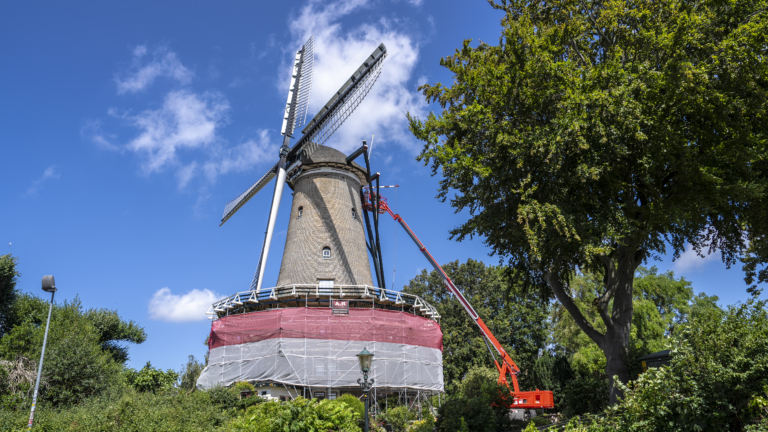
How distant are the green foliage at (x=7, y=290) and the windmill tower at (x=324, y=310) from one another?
13.9 meters

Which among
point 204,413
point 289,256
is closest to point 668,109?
point 204,413

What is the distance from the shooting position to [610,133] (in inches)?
464

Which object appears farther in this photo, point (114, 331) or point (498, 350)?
point (114, 331)

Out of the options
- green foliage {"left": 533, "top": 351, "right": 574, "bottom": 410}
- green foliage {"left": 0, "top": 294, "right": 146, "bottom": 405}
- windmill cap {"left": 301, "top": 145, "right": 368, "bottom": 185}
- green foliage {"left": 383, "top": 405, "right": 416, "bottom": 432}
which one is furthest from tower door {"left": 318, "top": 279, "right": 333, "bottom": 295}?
green foliage {"left": 533, "top": 351, "right": 574, "bottom": 410}

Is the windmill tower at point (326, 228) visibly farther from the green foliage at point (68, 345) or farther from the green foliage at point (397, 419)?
the green foliage at point (68, 345)

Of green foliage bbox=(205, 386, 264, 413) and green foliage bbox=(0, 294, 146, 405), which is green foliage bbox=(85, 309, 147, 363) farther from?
green foliage bbox=(205, 386, 264, 413)

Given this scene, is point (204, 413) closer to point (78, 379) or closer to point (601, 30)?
point (78, 379)

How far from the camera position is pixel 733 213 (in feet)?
45.6

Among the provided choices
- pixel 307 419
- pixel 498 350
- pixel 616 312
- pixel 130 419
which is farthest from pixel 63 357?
pixel 616 312

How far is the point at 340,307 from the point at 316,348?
2.31 meters

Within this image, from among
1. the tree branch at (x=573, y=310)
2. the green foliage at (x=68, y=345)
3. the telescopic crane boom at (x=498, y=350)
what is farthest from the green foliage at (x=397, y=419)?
the green foliage at (x=68, y=345)

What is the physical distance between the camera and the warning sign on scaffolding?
22828 millimetres

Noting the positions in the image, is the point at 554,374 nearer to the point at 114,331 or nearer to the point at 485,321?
the point at 485,321

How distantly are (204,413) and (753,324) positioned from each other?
15503 millimetres
